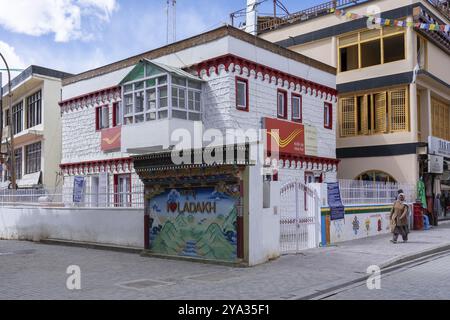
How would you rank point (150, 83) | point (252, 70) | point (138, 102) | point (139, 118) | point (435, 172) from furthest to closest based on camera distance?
point (435, 172) → point (138, 102) → point (139, 118) → point (150, 83) → point (252, 70)

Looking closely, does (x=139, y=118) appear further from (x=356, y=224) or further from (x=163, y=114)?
(x=356, y=224)

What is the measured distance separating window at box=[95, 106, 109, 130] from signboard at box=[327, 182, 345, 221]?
40.8 feet

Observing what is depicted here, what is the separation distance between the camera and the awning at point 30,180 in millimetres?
31844

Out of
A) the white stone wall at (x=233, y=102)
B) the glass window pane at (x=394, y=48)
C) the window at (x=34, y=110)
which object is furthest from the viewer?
the window at (x=34, y=110)

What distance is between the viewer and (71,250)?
16219 millimetres

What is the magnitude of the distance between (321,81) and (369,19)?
3.71 meters

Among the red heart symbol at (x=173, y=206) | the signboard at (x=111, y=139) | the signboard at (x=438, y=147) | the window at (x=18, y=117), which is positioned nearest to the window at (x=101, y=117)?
the signboard at (x=111, y=139)

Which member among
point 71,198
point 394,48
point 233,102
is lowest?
point 71,198

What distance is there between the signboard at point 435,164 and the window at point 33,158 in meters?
23.5

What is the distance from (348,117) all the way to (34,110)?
20.7 m

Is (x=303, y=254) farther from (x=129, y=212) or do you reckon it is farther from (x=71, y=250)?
(x=71, y=250)

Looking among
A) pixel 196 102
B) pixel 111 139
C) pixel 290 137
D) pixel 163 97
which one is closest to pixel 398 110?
pixel 290 137

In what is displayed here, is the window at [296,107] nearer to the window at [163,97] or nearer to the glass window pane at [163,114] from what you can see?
the window at [163,97]

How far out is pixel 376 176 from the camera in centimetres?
2588
